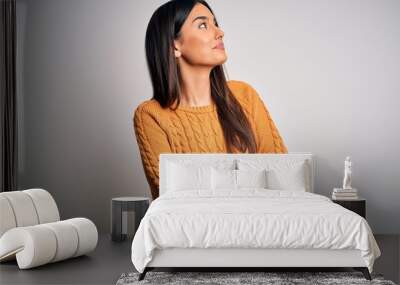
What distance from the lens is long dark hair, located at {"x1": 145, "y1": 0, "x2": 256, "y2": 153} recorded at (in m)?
6.50

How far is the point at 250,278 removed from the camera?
445 cm

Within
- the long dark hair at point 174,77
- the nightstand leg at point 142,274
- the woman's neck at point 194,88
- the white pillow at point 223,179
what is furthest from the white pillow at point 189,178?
the nightstand leg at point 142,274

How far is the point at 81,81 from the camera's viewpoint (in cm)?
664

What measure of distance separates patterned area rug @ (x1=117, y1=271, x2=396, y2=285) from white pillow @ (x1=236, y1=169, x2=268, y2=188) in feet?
4.49

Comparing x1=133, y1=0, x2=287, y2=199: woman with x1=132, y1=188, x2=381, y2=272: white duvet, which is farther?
x1=133, y1=0, x2=287, y2=199: woman

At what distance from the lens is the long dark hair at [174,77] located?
650 centimetres

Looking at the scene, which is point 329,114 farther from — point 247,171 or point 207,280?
point 207,280

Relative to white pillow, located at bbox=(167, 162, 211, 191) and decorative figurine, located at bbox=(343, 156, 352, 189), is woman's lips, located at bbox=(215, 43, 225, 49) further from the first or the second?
decorative figurine, located at bbox=(343, 156, 352, 189)

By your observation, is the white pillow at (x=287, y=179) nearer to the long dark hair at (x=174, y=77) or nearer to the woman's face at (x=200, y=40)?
the long dark hair at (x=174, y=77)

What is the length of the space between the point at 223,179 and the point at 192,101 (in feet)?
3.42

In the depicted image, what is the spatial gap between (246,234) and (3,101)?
3.01 m

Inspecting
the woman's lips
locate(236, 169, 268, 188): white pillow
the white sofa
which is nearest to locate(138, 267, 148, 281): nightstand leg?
the white sofa

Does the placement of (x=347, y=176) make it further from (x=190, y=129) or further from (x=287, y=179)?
(x=190, y=129)

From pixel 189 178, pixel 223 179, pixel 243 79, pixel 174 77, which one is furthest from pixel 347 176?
pixel 174 77
